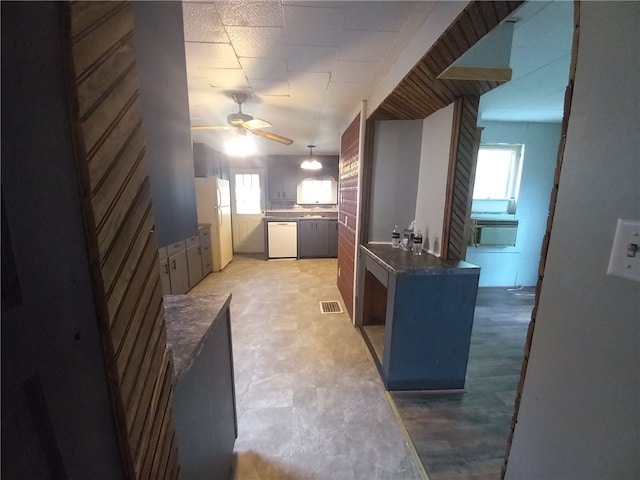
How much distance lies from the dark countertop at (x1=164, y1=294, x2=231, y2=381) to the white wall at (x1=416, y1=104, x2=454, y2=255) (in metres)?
1.70

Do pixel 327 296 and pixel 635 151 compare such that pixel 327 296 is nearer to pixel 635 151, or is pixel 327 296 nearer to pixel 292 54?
pixel 292 54

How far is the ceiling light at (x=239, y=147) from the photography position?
4167 millimetres

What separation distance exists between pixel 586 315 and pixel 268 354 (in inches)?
86.2

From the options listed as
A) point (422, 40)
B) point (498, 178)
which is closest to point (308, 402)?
point (422, 40)

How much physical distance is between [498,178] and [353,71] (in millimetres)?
2889

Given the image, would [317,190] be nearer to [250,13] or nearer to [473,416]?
[250,13]

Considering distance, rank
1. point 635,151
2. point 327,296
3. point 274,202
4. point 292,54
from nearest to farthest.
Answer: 1. point 635,151
2. point 292,54
3. point 327,296
4. point 274,202

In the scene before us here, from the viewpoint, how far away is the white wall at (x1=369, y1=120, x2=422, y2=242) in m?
2.44

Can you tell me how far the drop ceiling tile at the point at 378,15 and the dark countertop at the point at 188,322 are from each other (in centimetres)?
156

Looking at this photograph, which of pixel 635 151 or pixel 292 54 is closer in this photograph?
pixel 635 151

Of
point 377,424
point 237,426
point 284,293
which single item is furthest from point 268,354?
point 284,293

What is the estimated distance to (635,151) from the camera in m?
0.49

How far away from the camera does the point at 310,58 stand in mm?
1688

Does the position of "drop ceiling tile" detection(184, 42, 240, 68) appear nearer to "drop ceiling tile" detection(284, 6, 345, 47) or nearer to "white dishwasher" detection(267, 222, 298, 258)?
"drop ceiling tile" detection(284, 6, 345, 47)
